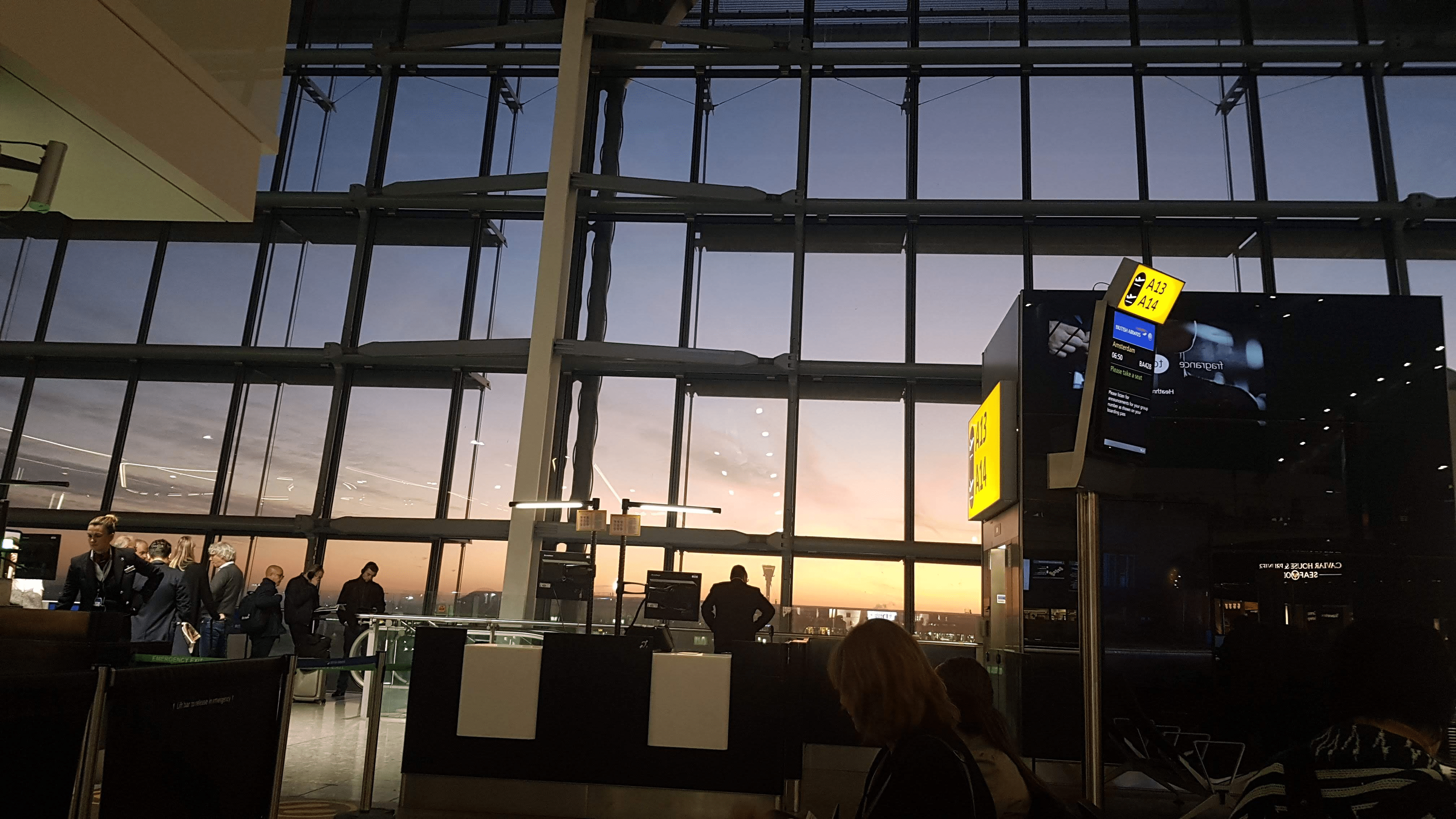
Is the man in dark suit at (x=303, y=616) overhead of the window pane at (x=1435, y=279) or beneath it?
beneath

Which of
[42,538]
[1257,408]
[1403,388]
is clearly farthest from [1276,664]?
[42,538]

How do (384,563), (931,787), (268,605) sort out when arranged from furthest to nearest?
(384,563)
(268,605)
(931,787)

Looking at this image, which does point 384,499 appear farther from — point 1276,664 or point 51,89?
point 51,89

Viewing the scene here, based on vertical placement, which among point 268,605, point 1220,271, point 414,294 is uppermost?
point 1220,271

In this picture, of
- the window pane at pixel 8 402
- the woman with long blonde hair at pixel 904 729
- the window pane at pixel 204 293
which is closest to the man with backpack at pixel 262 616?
the window pane at pixel 204 293

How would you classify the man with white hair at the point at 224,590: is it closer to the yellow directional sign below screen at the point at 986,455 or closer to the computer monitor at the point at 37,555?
the computer monitor at the point at 37,555

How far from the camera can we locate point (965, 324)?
465 inches

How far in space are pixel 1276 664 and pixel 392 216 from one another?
38.7 feet

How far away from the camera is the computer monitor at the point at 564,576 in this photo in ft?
31.7

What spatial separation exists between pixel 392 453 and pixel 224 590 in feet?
12.5

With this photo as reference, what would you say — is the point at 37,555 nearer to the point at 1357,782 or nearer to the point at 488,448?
the point at 488,448

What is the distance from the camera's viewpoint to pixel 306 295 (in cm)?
1282

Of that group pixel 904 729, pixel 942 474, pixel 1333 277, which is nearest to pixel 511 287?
pixel 942 474

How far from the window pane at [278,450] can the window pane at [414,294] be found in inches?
46.9
